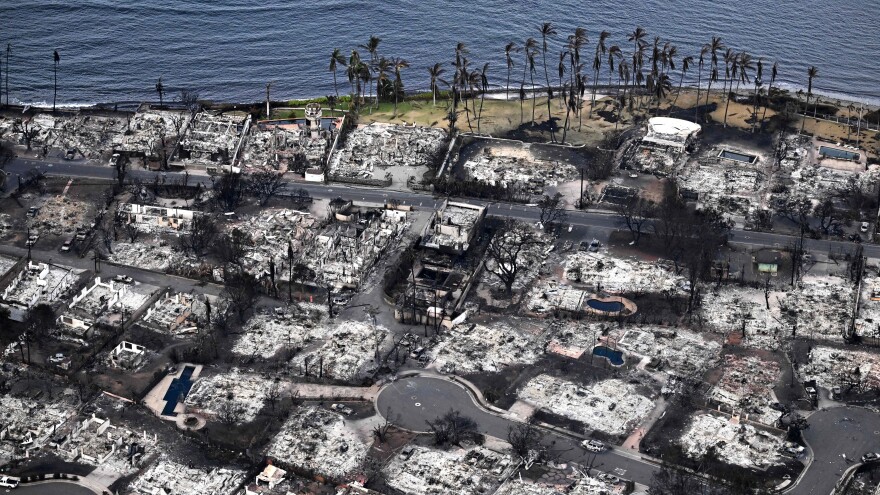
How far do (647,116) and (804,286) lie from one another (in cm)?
4469

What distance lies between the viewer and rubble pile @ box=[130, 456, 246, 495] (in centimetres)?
12662

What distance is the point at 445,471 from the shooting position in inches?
5074

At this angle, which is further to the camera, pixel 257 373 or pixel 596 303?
pixel 596 303

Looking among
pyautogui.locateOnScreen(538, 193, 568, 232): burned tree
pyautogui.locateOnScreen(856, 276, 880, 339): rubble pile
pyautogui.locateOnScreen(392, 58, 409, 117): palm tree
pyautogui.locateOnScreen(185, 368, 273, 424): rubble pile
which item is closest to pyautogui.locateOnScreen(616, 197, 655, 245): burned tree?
pyautogui.locateOnScreen(538, 193, 568, 232): burned tree

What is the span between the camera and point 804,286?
156625 mm

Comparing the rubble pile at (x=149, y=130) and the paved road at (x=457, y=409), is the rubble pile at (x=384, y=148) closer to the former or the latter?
the rubble pile at (x=149, y=130)

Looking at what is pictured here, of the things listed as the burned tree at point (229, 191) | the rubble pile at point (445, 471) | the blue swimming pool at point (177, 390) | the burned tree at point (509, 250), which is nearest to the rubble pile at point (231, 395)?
the blue swimming pool at point (177, 390)

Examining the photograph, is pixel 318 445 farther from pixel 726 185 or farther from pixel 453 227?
pixel 726 185

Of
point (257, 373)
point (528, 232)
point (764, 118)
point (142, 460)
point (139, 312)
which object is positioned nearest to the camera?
point (142, 460)

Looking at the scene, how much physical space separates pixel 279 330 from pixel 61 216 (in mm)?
35517

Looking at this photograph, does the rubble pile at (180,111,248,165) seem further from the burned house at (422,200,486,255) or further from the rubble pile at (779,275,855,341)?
the rubble pile at (779,275,855,341)

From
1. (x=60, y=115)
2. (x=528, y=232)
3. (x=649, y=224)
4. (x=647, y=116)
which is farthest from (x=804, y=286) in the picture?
(x=60, y=115)

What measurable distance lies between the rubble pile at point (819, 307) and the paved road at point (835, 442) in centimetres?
1313

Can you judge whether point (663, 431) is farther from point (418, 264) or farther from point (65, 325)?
point (65, 325)
